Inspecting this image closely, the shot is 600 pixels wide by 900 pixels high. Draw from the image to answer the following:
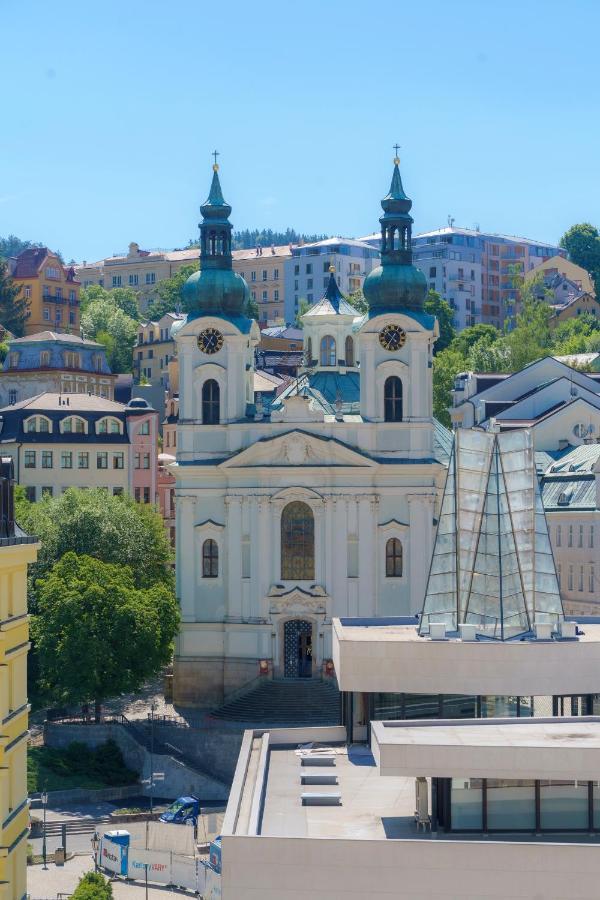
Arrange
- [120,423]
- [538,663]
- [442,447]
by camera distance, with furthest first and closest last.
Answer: [120,423] < [442,447] < [538,663]

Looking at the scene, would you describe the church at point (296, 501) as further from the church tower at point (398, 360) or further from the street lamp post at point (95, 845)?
the street lamp post at point (95, 845)

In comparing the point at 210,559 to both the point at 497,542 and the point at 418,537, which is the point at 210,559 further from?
the point at 497,542

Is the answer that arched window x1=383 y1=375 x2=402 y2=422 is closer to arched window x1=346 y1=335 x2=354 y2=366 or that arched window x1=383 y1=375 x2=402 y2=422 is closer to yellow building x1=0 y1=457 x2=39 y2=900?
arched window x1=346 y1=335 x2=354 y2=366

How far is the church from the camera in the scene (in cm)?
9888

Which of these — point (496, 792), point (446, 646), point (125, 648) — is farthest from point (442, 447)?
point (496, 792)

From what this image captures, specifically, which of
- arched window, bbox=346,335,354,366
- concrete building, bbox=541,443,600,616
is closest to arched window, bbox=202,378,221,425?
arched window, bbox=346,335,354,366

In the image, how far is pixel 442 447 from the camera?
110m

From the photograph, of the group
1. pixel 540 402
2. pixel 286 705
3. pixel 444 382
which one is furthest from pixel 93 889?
pixel 444 382

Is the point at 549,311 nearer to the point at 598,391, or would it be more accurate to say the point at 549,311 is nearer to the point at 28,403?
the point at 598,391

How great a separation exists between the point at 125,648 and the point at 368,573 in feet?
39.0

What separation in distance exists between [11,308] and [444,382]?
2031 inches

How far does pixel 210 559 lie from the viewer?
101 metres

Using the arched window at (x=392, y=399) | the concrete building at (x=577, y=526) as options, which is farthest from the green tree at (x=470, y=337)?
the arched window at (x=392, y=399)

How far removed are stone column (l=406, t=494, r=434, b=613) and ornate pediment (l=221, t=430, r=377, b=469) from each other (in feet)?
9.17
